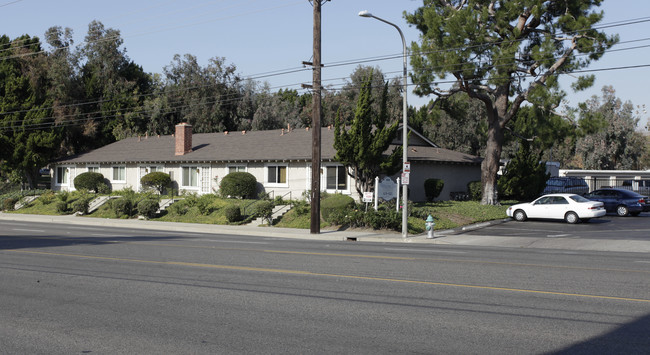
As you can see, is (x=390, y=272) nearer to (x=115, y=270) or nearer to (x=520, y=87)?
(x=115, y=270)

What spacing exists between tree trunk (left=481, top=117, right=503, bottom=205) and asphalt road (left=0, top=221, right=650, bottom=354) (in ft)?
63.5

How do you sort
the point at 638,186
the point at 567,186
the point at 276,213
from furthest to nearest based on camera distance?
the point at 638,186 → the point at 567,186 → the point at 276,213

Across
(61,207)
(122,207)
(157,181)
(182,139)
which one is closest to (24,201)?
(61,207)

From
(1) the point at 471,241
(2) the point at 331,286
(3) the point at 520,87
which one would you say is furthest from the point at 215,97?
(2) the point at 331,286

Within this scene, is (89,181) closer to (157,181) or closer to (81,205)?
(81,205)

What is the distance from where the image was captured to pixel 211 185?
128 ft

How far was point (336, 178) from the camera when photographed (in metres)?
33.2

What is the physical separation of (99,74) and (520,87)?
4768cm

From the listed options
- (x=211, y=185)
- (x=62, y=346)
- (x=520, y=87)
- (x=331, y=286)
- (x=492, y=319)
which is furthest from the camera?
(x=211, y=185)

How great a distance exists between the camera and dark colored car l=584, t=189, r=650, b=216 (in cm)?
3322

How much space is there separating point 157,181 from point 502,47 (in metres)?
23.7

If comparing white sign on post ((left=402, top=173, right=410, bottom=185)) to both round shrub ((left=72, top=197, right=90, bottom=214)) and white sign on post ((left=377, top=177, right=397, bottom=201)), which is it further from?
round shrub ((left=72, top=197, right=90, bottom=214))

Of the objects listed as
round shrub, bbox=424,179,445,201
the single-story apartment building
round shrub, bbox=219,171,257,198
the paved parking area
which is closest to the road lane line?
the paved parking area

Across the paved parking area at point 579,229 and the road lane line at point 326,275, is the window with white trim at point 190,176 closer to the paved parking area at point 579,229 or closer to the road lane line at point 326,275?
the paved parking area at point 579,229
